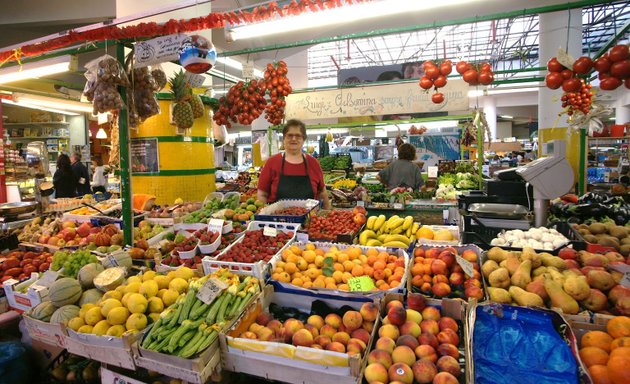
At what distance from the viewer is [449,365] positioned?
165cm

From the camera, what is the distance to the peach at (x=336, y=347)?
5.93 feet

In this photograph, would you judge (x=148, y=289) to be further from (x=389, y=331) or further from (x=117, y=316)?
(x=389, y=331)

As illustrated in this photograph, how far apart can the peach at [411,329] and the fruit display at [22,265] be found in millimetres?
3300

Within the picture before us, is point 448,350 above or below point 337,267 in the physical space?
below

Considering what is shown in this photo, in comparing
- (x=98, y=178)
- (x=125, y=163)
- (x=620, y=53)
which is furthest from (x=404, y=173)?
(x=98, y=178)

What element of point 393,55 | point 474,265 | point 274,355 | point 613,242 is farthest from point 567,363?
point 393,55

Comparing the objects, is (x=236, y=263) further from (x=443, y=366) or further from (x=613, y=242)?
(x=613, y=242)

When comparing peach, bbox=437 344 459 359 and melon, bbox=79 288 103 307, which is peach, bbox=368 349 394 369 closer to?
peach, bbox=437 344 459 359

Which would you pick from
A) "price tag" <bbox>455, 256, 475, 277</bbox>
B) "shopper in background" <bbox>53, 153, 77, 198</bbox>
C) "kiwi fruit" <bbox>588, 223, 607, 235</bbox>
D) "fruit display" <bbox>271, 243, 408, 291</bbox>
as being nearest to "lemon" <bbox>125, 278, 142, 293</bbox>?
"fruit display" <bbox>271, 243, 408, 291</bbox>

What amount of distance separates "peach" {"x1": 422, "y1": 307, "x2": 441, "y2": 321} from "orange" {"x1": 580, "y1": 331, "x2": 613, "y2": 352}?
0.68 meters

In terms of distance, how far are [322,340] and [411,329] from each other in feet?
1.52

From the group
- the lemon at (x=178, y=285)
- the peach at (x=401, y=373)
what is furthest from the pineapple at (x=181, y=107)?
the peach at (x=401, y=373)

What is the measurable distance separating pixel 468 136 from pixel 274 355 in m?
9.94

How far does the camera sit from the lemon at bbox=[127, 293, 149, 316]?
2.27 metres
